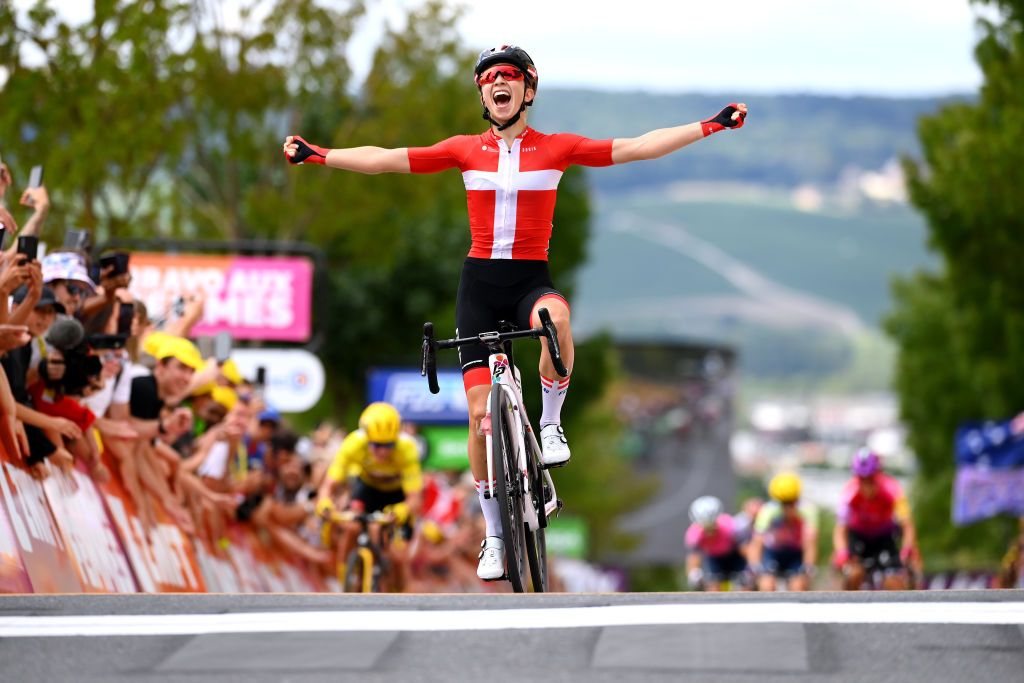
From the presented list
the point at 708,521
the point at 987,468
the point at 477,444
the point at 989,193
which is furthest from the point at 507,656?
the point at 987,468

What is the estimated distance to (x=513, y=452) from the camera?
946cm

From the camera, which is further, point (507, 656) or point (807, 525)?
point (807, 525)

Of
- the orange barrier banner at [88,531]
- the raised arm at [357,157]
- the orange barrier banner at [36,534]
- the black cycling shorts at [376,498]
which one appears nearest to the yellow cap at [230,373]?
the black cycling shorts at [376,498]

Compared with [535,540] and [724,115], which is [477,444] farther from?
[724,115]

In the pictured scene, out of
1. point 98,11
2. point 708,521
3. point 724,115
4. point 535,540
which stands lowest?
point 708,521

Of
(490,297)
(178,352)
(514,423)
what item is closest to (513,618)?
(514,423)

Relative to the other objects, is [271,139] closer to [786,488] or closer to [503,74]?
[786,488]

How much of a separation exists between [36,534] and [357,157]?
259 centimetres

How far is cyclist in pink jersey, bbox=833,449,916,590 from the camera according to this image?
56.6ft

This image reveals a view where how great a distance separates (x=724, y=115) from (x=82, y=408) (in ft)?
13.6

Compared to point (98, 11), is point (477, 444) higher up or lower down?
lower down

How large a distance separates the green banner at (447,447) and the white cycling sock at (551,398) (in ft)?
84.6

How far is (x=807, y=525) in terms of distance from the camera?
63.5ft

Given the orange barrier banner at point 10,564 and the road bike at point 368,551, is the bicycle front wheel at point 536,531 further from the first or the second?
the road bike at point 368,551
